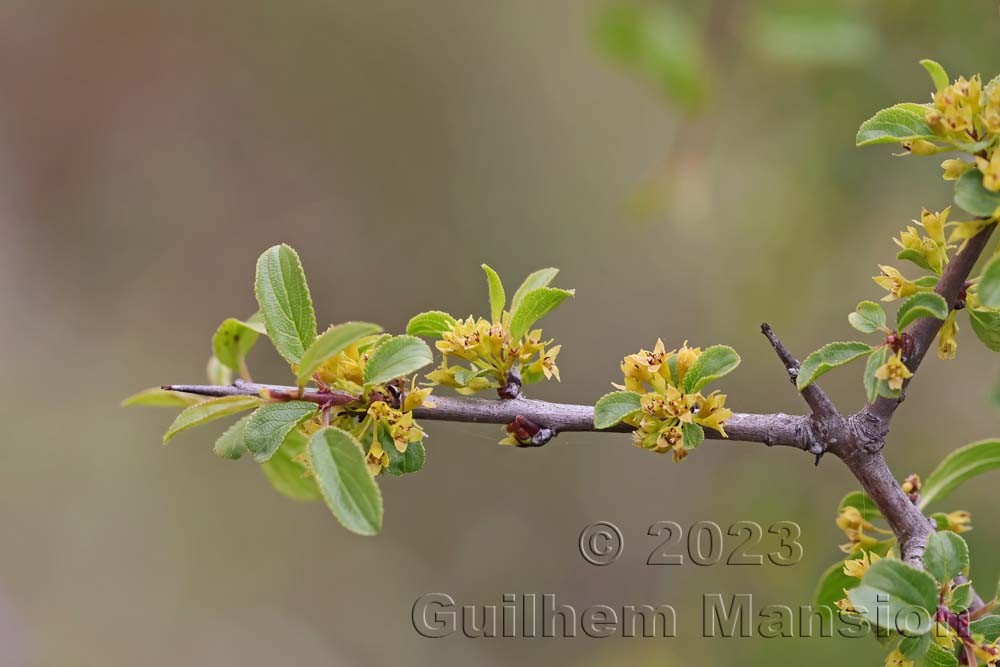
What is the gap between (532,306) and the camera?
0.76 meters

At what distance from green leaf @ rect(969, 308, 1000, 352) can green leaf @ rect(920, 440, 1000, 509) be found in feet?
0.46

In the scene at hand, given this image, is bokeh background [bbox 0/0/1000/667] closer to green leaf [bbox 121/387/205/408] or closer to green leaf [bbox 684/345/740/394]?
green leaf [bbox 684/345/740/394]

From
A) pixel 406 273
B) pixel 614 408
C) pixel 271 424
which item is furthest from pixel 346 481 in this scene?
pixel 406 273

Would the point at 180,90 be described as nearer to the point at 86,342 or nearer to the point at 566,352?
the point at 86,342

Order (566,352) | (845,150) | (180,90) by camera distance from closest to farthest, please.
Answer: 1. (845,150)
2. (566,352)
3. (180,90)

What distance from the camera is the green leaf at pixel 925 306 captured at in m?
0.62

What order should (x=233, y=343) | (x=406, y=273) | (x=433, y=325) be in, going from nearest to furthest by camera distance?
(x=433, y=325), (x=233, y=343), (x=406, y=273)

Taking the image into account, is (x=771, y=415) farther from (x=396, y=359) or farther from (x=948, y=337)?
(x=396, y=359)

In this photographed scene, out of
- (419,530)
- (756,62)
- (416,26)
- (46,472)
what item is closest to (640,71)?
(756,62)

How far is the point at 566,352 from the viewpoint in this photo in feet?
9.92

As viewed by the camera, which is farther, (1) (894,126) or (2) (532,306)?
(2) (532,306)

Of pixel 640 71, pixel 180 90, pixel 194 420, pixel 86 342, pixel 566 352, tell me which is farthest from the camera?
pixel 180 90

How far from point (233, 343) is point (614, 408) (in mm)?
425

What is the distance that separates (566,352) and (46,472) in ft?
5.98
